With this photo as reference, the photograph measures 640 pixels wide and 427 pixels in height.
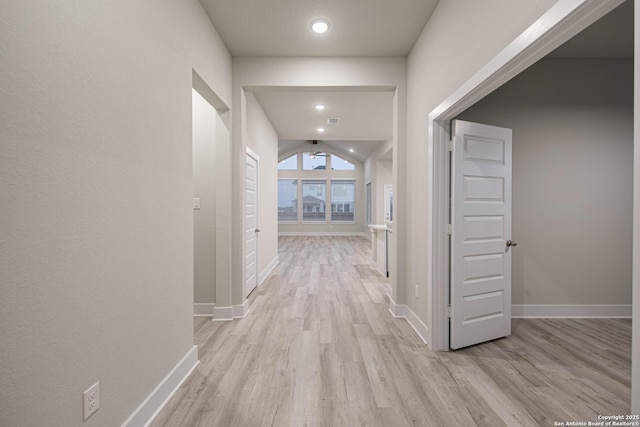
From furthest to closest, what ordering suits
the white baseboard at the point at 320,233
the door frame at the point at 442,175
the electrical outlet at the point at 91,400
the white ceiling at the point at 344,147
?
the white baseboard at the point at 320,233 < the white ceiling at the point at 344,147 < the door frame at the point at 442,175 < the electrical outlet at the point at 91,400

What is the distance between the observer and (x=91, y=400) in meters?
1.26

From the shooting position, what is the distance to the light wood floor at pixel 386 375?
1.75 metres

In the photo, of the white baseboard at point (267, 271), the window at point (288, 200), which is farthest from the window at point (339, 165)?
the white baseboard at point (267, 271)

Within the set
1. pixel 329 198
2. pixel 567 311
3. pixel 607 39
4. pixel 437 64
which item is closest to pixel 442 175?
pixel 437 64

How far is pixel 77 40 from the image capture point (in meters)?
1.20

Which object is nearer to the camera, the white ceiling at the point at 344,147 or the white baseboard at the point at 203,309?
the white baseboard at the point at 203,309

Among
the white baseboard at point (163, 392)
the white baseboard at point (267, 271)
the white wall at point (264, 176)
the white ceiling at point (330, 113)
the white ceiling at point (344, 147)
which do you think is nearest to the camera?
the white baseboard at point (163, 392)

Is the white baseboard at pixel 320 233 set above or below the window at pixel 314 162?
below

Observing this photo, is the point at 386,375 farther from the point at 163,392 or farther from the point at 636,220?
the point at 636,220

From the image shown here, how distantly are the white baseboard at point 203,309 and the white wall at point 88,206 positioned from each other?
1.37 metres

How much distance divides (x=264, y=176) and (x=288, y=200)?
7752 mm

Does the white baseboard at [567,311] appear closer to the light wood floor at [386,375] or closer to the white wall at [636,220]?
the light wood floor at [386,375]

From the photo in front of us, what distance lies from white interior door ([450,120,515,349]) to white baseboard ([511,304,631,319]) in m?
0.68

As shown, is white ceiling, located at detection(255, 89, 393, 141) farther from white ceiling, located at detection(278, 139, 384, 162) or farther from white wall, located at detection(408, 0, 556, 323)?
white ceiling, located at detection(278, 139, 384, 162)
